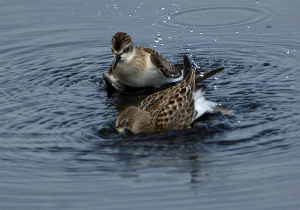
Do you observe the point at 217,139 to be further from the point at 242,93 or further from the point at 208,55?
the point at 208,55

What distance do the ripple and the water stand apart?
3 centimetres

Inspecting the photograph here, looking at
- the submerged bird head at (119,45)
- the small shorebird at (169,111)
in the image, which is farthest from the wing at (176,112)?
the submerged bird head at (119,45)

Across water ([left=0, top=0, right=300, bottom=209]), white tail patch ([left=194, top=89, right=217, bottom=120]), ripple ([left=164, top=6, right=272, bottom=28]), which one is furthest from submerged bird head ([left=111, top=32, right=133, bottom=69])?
ripple ([left=164, top=6, right=272, bottom=28])

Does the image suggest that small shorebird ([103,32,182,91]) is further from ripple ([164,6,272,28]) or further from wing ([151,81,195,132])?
ripple ([164,6,272,28])

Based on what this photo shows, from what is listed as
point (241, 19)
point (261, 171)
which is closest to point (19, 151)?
point (261, 171)

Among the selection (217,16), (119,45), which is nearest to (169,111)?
(119,45)

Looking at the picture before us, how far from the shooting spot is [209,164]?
27.8 feet

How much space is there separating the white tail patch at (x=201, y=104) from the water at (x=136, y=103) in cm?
17

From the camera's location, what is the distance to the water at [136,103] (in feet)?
25.6

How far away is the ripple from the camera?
15.6 m

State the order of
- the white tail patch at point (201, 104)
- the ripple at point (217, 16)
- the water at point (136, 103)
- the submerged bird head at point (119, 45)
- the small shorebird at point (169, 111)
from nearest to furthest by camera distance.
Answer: the water at point (136, 103) → the small shorebird at point (169, 111) → the white tail patch at point (201, 104) → the submerged bird head at point (119, 45) → the ripple at point (217, 16)

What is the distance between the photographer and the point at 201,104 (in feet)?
35.2

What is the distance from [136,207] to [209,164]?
4.91ft

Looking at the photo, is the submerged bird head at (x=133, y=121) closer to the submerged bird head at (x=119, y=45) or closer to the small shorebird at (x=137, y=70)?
the submerged bird head at (x=119, y=45)
